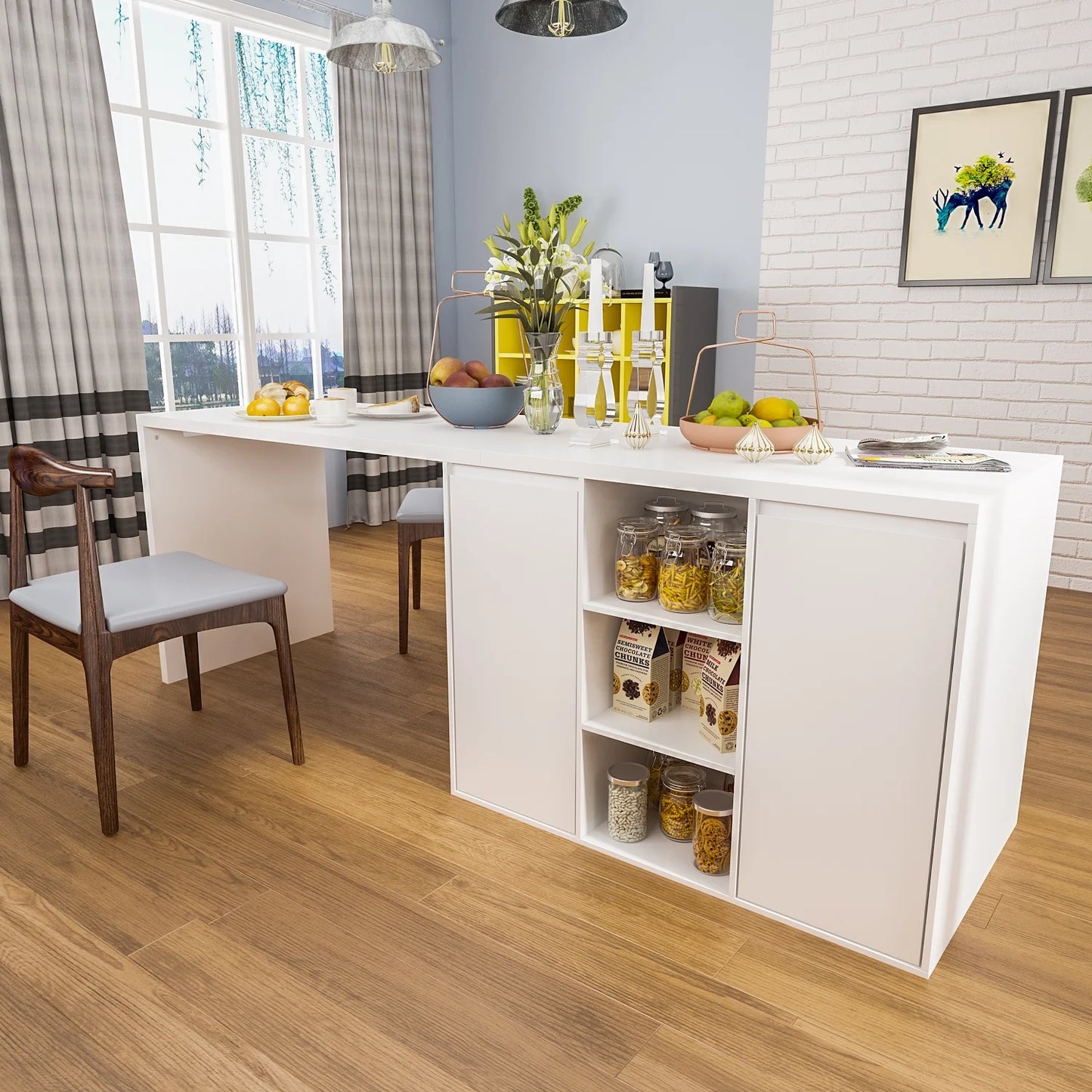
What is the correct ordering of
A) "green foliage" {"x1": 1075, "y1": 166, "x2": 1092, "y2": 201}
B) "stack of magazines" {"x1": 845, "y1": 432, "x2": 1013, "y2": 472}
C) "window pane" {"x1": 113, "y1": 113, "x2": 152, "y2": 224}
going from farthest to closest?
"window pane" {"x1": 113, "y1": 113, "x2": 152, "y2": 224} < "green foliage" {"x1": 1075, "y1": 166, "x2": 1092, "y2": 201} < "stack of magazines" {"x1": 845, "y1": 432, "x2": 1013, "y2": 472}

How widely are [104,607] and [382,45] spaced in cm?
164

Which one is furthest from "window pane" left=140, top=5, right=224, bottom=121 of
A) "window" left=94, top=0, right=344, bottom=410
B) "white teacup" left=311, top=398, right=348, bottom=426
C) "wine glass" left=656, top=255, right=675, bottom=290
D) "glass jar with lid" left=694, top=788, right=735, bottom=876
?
"glass jar with lid" left=694, top=788, right=735, bottom=876

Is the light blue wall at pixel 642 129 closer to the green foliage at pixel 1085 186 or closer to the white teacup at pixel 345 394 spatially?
the green foliage at pixel 1085 186

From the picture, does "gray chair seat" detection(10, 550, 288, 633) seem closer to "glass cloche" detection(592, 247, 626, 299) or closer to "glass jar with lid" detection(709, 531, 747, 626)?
"glass jar with lid" detection(709, 531, 747, 626)

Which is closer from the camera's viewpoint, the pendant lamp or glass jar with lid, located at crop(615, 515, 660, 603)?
glass jar with lid, located at crop(615, 515, 660, 603)

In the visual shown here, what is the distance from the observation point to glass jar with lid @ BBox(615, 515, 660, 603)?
1.75m

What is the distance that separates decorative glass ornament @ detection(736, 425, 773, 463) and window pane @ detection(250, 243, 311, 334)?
3.50m

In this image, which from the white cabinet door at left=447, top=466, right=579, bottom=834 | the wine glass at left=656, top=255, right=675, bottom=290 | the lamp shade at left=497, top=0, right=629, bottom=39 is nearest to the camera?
the white cabinet door at left=447, top=466, right=579, bottom=834

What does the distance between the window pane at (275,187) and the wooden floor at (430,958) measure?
10.1 ft

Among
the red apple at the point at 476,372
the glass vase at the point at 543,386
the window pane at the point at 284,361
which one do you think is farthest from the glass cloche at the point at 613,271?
the glass vase at the point at 543,386

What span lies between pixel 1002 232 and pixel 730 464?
9.00 ft

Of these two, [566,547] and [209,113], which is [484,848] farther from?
[209,113]

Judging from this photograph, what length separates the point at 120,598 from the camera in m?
1.97

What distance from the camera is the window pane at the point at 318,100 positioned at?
460cm
